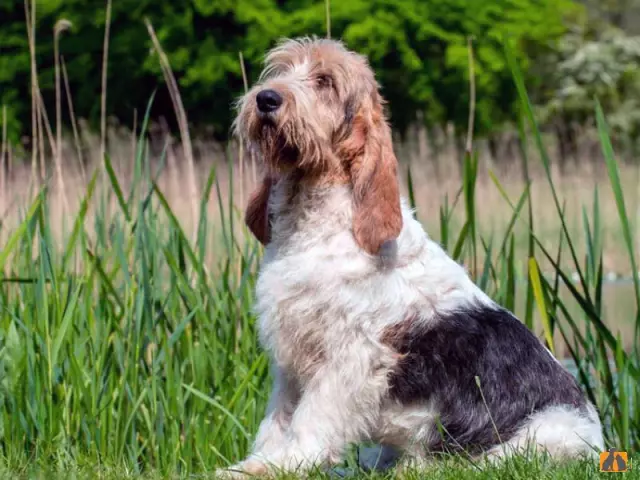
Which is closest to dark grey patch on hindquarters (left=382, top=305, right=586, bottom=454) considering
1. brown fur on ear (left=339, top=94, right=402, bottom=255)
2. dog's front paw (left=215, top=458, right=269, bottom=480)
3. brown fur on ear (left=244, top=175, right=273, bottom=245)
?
brown fur on ear (left=339, top=94, right=402, bottom=255)

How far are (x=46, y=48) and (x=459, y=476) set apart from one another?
25791 mm

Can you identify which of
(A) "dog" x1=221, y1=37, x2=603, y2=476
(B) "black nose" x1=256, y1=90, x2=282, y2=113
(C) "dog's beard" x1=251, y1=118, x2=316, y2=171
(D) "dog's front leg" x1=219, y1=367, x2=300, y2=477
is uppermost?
(B) "black nose" x1=256, y1=90, x2=282, y2=113

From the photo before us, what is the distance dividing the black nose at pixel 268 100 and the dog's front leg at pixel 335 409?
3.41 ft

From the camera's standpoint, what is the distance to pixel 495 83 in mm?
33344

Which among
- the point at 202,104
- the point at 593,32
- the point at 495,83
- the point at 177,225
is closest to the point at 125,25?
the point at 202,104

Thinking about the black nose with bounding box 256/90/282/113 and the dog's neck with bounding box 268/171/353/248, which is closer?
the black nose with bounding box 256/90/282/113

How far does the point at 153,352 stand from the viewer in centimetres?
549

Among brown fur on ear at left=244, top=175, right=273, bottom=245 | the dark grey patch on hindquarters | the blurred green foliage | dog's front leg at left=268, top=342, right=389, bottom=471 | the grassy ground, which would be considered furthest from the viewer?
the blurred green foliage

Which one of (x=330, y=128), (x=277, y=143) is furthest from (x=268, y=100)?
(x=330, y=128)

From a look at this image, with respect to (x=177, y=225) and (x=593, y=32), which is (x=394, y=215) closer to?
(x=177, y=225)

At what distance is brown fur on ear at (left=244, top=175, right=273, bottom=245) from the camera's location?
4918mm

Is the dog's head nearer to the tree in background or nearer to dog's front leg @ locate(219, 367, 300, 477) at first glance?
dog's front leg @ locate(219, 367, 300, 477)

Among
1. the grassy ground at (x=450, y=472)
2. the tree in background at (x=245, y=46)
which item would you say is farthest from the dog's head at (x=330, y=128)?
the tree in background at (x=245, y=46)

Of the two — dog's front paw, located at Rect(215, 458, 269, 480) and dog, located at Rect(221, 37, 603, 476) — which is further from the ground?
dog, located at Rect(221, 37, 603, 476)
